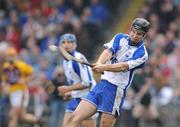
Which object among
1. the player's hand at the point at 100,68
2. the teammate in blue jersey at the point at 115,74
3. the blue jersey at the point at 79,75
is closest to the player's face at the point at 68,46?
the blue jersey at the point at 79,75

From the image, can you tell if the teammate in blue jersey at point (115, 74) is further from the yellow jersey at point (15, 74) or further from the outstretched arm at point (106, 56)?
the yellow jersey at point (15, 74)

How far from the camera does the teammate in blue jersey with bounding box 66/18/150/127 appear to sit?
503 inches

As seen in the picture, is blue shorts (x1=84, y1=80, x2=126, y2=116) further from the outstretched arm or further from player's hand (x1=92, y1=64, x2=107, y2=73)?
player's hand (x1=92, y1=64, x2=107, y2=73)

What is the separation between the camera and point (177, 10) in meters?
21.0

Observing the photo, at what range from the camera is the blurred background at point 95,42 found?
17906mm

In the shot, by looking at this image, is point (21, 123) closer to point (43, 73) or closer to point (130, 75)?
point (43, 73)

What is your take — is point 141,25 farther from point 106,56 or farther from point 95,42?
point 95,42

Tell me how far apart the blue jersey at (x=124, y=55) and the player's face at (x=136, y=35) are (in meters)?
0.11

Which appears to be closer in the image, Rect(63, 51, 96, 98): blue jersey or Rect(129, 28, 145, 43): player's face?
Rect(129, 28, 145, 43): player's face

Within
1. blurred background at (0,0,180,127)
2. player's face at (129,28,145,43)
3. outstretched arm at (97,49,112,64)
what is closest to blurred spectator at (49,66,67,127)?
blurred background at (0,0,180,127)

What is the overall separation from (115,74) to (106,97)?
39 centimetres

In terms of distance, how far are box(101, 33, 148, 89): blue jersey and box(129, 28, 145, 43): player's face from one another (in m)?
0.11

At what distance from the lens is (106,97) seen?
42.5ft

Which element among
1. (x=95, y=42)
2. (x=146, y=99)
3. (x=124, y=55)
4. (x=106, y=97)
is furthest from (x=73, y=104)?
(x=95, y=42)
